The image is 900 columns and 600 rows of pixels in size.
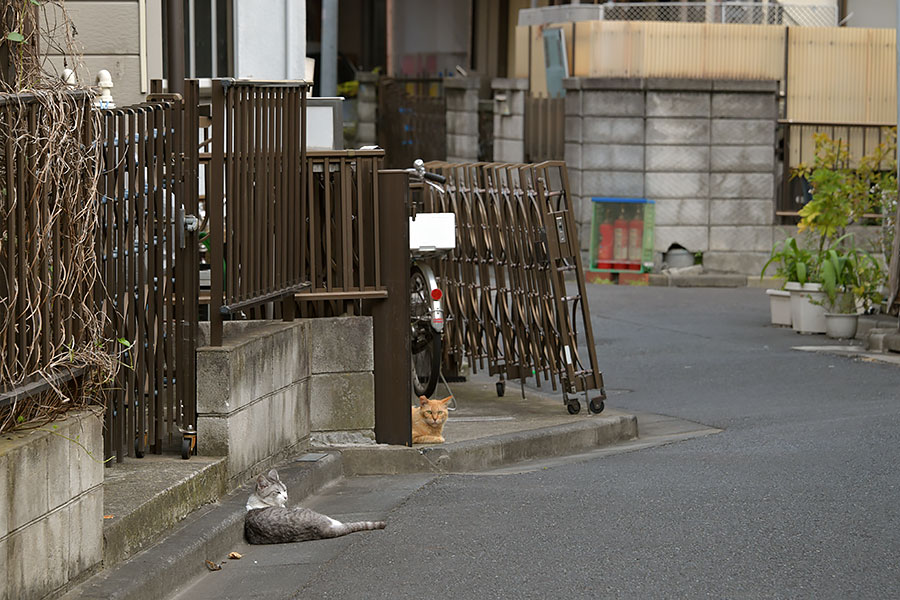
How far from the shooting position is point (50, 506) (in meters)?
4.80

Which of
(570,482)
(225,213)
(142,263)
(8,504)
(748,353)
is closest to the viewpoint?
(8,504)

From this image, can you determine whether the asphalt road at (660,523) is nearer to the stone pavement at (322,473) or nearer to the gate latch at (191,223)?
the stone pavement at (322,473)

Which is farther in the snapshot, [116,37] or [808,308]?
[808,308]

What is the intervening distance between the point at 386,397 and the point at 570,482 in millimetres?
1298

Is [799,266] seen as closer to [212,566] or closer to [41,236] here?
[212,566]

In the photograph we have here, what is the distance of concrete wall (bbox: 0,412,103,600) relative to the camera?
14.8 feet

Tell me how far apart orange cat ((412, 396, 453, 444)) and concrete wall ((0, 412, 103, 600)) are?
3.13m

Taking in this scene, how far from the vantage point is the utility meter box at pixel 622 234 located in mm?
19938

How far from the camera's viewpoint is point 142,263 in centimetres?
609

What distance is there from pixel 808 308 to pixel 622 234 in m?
5.75

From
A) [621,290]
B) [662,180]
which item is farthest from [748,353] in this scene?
[662,180]

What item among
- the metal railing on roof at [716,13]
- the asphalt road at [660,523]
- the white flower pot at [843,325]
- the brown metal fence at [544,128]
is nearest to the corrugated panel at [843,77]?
the metal railing on roof at [716,13]

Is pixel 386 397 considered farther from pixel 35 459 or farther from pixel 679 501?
pixel 35 459

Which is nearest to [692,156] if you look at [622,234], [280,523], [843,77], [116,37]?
[622,234]
